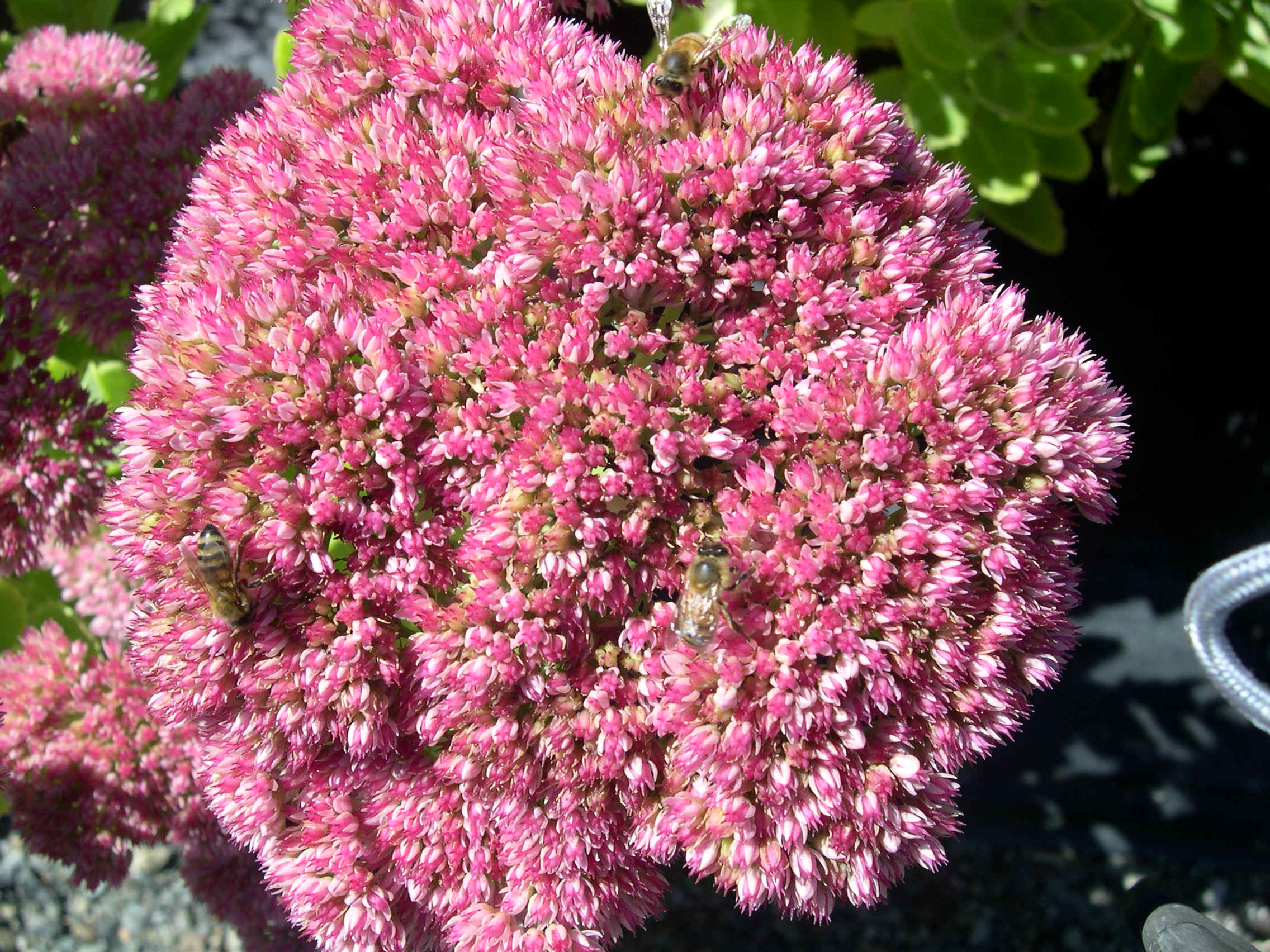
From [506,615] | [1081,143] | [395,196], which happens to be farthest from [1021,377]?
[1081,143]

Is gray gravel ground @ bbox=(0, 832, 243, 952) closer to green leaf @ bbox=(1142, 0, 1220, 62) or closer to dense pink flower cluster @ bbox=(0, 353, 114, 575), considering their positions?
dense pink flower cluster @ bbox=(0, 353, 114, 575)

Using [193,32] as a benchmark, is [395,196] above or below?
above

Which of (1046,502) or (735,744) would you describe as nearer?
(735,744)

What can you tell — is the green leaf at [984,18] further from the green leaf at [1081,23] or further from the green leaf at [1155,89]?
the green leaf at [1155,89]

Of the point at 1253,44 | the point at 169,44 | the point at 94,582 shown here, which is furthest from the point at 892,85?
the point at 94,582

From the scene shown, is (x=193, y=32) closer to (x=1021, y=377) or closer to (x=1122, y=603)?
(x=1021, y=377)

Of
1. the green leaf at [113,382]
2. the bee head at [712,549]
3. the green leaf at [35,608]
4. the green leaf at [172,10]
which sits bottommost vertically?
the green leaf at [35,608]

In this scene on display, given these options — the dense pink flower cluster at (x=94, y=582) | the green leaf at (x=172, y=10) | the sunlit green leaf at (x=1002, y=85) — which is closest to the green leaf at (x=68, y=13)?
the green leaf at (x=172, y=10)
